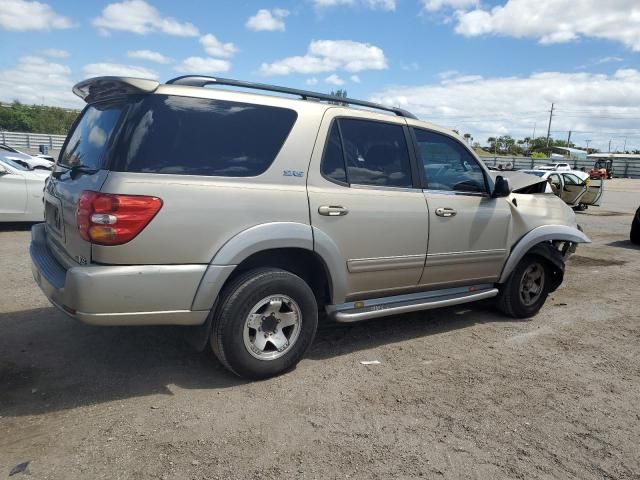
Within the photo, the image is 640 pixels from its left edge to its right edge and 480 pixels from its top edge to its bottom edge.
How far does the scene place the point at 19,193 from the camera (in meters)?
9.06

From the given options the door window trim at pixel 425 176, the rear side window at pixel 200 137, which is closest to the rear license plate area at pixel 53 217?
the rear side window at pixel 200 137

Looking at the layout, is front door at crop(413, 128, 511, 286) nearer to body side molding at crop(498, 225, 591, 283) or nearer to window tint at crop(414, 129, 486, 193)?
window tint at crop(414, 129, 486, 193)

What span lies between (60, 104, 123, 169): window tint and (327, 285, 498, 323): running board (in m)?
1.93

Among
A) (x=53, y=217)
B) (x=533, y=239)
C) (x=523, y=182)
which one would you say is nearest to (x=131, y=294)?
(x=53, y=217)

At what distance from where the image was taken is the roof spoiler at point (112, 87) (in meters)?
3.20

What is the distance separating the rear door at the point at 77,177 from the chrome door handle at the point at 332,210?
1.41m

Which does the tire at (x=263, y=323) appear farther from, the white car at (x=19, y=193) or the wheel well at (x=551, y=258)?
the white car at (x=19, y=193)

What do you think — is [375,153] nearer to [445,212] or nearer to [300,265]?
[445,212]

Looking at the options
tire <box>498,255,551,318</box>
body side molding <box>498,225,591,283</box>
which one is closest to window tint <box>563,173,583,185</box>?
body side molding <box>498,225,591,283</box>

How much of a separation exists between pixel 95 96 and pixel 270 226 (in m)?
1.53

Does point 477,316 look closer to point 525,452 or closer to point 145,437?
point 525,452

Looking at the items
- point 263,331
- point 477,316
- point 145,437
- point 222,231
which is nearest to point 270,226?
point 222,231

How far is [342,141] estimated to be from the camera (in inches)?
156

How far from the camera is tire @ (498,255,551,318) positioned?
17.4 feet
